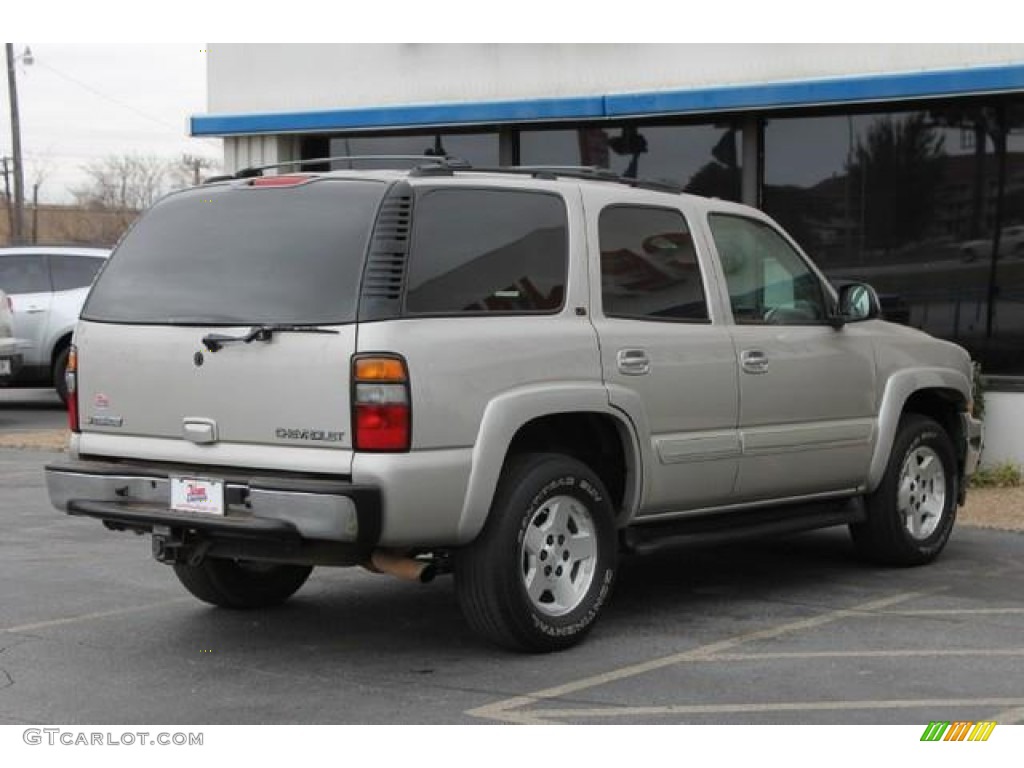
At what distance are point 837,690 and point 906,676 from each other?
405 mm

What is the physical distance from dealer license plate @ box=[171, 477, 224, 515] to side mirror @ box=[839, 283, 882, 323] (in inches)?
144

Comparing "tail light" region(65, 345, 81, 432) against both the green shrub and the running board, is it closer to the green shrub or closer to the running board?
the running board

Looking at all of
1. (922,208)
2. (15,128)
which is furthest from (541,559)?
(15,128)

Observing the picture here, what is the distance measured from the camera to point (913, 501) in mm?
8867

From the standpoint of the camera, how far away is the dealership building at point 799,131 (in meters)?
12.1

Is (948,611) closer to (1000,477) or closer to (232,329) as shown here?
(232,329)

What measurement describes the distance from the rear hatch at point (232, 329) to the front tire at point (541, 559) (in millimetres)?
781

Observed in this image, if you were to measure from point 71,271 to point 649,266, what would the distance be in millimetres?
12594

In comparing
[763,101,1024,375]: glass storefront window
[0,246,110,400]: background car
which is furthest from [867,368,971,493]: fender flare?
[0,246,110,400]: background car

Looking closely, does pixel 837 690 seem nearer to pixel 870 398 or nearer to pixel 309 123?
pixel 870 398

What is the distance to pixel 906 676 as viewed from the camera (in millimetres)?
6340

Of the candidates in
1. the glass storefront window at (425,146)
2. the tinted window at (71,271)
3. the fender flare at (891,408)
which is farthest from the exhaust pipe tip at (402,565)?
the tinted window at (71,271)

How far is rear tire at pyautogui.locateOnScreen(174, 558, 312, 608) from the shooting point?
7.55 m

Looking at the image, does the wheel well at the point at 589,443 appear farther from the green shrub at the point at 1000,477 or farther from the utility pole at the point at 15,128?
the utility pole at the point at 15,128
